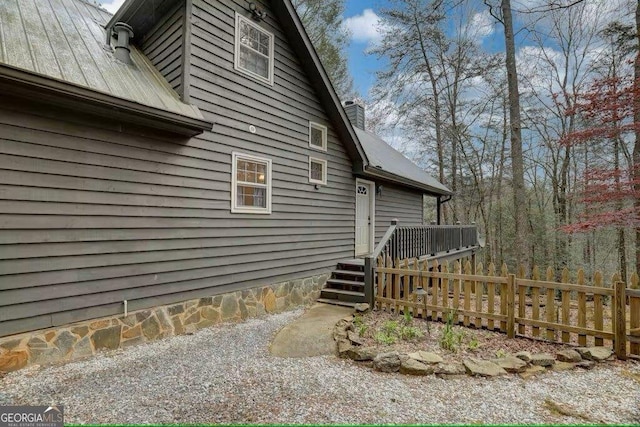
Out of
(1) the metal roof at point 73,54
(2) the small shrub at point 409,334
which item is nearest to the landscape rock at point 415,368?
(2) the small shrub at point 409,334

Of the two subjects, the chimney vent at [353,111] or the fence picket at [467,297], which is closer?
the fence picket at [467,297]

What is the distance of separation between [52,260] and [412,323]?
16.4 ft

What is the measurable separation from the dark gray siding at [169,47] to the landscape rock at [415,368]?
15.8ft

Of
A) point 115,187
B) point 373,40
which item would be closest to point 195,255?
point 115,187

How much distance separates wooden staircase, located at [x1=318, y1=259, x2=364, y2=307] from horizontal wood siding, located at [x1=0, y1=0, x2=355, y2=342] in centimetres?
56

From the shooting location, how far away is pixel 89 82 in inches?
152

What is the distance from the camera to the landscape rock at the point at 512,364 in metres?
3.41

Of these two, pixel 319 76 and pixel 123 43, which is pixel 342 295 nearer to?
pixel 319 76

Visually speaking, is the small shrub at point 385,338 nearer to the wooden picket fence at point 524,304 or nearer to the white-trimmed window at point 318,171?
the wooden picket fence at point 524,304

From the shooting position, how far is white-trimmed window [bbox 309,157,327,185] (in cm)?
739

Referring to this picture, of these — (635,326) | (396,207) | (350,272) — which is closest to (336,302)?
(350,272)

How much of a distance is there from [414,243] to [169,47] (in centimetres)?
671

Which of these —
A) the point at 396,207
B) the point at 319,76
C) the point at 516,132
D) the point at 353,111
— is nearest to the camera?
the point at 319,76

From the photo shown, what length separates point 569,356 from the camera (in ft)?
12.1
